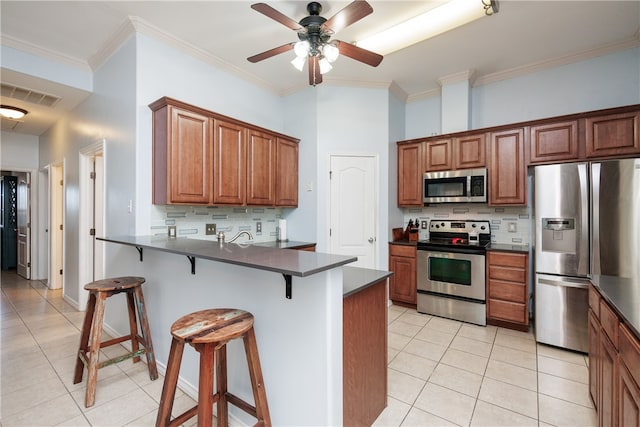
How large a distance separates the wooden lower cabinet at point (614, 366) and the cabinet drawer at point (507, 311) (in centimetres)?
142

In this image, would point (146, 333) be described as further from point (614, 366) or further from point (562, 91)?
point (562, 91)

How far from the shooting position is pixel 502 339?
117 inches

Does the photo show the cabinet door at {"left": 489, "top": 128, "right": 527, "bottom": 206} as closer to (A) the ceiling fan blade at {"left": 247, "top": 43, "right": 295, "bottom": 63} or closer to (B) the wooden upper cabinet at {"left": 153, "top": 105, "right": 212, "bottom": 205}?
(A) the ceiling fan blade at {"left": 247, "top": 43, "right": 295, "bottom": 63}

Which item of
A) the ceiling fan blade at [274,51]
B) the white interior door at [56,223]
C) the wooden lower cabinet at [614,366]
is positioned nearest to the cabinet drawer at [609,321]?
the wooden lower cabinet at [614,366]

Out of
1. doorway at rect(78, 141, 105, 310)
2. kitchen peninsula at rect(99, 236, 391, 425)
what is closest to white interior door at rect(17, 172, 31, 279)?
doorway at rect(78, 141, 105, 310)

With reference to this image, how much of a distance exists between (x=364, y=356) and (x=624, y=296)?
1319mm

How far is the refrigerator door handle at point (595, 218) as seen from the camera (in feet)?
8.45

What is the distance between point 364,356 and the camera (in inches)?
64.1

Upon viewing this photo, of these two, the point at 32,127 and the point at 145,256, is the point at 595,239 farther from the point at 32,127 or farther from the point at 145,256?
the point at 32,127

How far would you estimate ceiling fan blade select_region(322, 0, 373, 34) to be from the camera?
1846 mm

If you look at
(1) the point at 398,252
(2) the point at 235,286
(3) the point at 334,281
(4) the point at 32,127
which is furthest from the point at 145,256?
(4) the point at 32,127

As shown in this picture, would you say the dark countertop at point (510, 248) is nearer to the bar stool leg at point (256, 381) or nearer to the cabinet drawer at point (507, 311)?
the cabinet drawer at point (507, 311)

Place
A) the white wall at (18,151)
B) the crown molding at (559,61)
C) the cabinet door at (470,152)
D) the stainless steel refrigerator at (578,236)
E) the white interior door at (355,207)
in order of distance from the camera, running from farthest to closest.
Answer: the white wall at (18,151) < the white interior door at (355,207) < the cabinet door at (470,152) < the crown molding at (559,61) < the stainless steel refrigerator at (578,236)

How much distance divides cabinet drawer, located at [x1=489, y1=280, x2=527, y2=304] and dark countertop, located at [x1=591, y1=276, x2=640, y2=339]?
142cm
